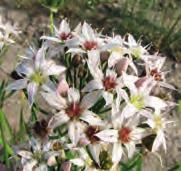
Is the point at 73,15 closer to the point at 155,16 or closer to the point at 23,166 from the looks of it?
the point at 155,16

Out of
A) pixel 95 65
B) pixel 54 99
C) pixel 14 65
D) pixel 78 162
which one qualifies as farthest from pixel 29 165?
pixel 14 65

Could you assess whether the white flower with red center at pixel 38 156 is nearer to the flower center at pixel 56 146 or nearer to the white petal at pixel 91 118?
the flower center at pixel 56 146

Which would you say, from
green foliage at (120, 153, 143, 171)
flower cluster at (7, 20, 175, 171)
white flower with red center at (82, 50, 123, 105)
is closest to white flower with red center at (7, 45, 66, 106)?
flower cluster at (7, 20, 175, 171)

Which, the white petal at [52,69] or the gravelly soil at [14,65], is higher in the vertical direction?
the white petal at [52,69]

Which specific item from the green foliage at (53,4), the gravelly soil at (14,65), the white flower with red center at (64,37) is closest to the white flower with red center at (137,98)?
the white flower with red center at (64,37)

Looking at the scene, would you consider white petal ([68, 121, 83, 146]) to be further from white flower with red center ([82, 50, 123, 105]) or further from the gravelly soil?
the gravelly soil

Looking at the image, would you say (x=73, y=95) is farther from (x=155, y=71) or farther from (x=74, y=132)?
(x=155, y=71)

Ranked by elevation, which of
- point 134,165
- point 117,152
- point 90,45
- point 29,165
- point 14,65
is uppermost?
point 90,45
